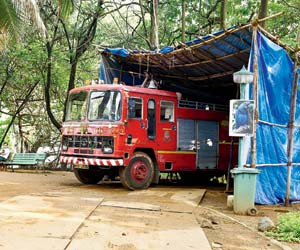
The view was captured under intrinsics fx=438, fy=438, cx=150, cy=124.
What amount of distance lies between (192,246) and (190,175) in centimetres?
886

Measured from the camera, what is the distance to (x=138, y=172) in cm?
1130

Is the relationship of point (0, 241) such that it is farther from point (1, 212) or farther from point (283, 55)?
point (283, 55)

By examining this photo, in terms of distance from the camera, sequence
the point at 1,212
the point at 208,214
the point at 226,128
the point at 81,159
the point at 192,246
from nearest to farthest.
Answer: the point at 192,246 < the point at 1,212 < the point at 208,214 < the point at 81,159 < the point at 226,128

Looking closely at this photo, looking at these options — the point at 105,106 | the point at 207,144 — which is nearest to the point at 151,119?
the point at 105,106

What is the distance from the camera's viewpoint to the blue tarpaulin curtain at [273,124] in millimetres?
9594

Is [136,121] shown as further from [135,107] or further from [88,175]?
[88,175]

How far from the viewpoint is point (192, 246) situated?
5.62 metres

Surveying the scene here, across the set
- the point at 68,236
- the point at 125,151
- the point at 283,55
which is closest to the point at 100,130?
the point at 125,151

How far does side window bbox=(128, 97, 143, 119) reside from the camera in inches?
440

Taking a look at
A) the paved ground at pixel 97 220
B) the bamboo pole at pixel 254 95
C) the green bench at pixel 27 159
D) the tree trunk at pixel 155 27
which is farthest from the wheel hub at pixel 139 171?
the green bench at pixel 27 159

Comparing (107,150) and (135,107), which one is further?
(135,107)

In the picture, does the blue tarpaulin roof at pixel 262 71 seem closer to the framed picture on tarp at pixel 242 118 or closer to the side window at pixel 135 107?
the framed picture on tarp at pixel 242 118

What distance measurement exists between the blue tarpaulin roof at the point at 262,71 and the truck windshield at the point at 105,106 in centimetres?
180

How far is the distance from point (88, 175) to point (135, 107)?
266 centimetres
